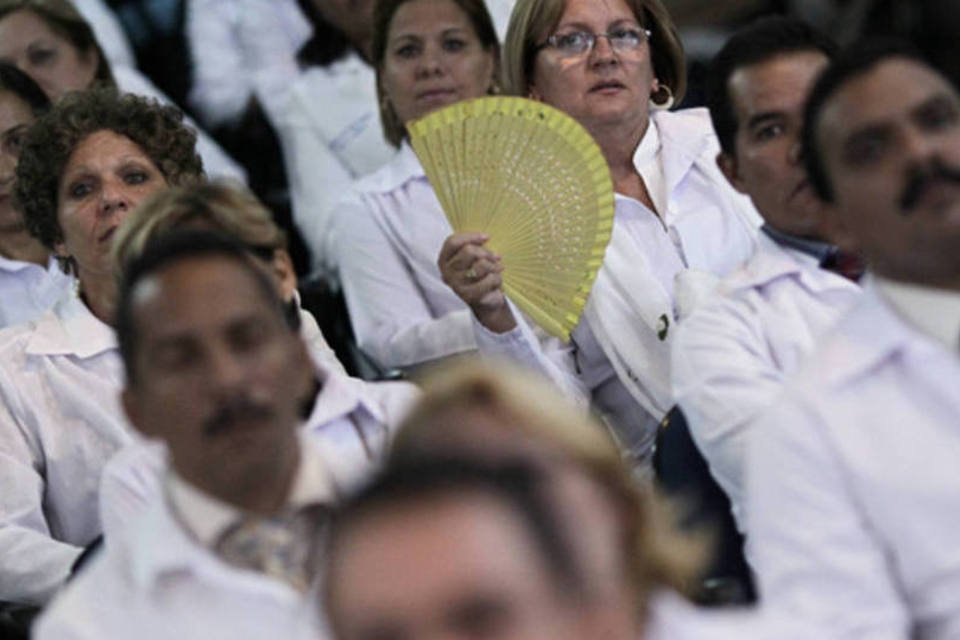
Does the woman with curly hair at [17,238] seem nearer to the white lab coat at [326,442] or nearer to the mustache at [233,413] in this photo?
the white lab coat at [326,442]

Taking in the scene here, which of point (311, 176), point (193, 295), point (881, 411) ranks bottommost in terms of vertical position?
point (311, 176)

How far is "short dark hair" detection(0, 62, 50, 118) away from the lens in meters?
4.39

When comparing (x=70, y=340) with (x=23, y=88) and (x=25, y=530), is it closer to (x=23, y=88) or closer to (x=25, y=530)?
(x=25, y=530)

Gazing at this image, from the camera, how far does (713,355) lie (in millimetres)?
3170

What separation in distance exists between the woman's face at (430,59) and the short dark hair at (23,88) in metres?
0.70

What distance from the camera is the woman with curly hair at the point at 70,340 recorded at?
11.5 ft

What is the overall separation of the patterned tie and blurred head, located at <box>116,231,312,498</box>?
47mm

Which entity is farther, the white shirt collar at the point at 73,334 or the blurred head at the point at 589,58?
the blurred head at the point at 589,58

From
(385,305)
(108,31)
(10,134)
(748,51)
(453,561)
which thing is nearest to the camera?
(453,561)

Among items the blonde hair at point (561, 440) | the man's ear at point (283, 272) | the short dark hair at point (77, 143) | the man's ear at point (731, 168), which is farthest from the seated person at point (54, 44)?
the blonde hair at point (561, 440)

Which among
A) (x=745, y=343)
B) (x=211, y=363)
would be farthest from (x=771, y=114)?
(x=211, y=363)

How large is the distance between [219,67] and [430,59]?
1283 millimetres

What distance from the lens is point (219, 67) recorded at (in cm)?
557

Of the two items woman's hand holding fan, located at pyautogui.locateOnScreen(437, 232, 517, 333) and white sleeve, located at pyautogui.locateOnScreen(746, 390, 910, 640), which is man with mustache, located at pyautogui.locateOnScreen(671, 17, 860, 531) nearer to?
woman's hand holding fan, located at pyautogui.locateOnScreen(437, 232, 517, 333)
